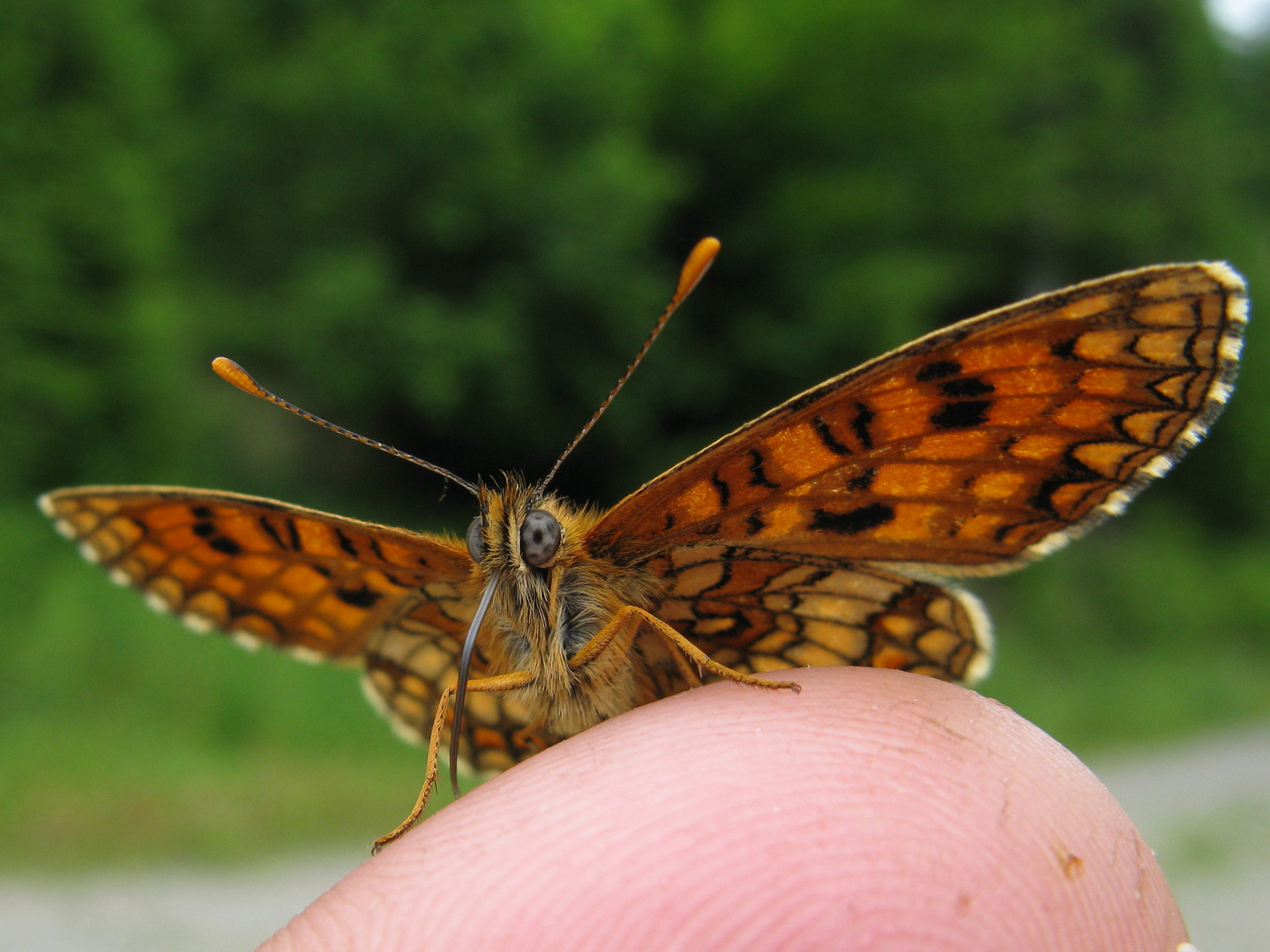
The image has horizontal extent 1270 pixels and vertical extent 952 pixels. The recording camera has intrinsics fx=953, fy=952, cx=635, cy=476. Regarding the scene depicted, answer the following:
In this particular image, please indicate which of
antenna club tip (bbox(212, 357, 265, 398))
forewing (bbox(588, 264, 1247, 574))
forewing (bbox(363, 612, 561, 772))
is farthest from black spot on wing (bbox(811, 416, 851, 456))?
antenna club tip (bbox(212, 357, 265, 398))

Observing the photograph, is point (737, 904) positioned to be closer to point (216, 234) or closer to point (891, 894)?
point (891, 894)

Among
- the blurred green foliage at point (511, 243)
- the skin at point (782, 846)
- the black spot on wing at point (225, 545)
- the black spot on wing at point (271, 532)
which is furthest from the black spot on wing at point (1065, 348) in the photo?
the blurred green foliage at point (511, 243)

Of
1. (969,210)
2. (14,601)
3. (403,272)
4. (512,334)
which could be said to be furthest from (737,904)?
(969,210)

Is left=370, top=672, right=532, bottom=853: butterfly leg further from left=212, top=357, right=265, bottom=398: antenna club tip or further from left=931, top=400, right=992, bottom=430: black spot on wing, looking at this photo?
left=931, top=400, right=992, bottom=430: black spot on wing

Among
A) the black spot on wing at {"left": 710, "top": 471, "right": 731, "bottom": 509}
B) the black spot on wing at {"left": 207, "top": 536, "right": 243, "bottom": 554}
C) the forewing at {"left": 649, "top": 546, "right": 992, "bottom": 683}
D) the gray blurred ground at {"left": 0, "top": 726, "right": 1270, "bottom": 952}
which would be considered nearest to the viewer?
the black spot on wing at {"left": 710, "top": 471, "right": 731, "bottom": 509}

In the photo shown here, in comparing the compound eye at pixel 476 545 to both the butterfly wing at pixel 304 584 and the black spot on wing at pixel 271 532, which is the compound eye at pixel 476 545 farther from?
the black spot on wing at pixel 271 532
